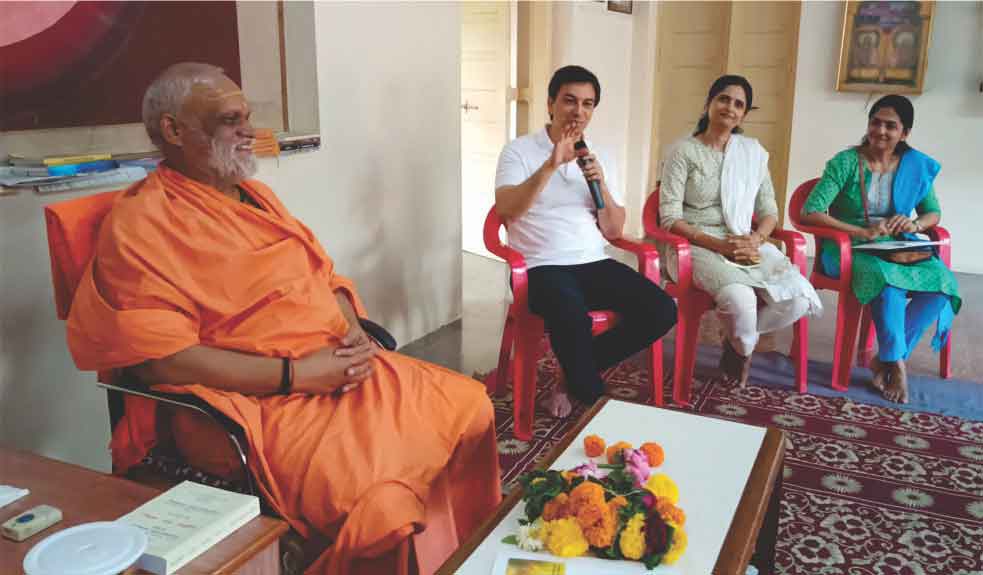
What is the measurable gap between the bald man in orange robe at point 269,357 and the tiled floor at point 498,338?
55.3 inches

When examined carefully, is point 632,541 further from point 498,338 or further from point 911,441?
point 498,338

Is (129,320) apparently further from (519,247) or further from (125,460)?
(519,247)

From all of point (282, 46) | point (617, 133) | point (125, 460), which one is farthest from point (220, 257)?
point (617, 133)

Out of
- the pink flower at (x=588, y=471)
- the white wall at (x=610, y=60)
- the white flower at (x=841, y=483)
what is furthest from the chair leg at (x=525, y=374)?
the white wall at (x=610, y=60)

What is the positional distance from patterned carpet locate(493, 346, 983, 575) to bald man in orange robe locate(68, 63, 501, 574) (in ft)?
2.07

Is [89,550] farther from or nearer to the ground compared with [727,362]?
farther from the ground

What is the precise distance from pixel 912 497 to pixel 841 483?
0.62 feet

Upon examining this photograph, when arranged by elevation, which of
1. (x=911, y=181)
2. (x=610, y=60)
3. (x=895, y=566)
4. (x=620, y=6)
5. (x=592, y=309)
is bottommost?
(x=895, y=566)

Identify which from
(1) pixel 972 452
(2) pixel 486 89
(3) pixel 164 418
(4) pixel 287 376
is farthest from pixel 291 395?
(2) pixel 486 89

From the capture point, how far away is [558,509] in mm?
1359

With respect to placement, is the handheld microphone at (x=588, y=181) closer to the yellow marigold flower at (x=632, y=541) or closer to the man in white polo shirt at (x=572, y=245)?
the man in white polo shirt at (x=572, y=245)

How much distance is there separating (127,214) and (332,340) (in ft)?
1.77

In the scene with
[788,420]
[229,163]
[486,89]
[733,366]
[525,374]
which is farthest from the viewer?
[486,89]

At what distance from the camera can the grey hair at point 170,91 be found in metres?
1.79
